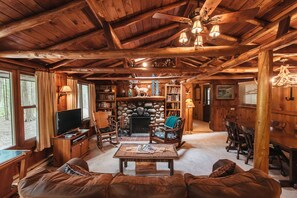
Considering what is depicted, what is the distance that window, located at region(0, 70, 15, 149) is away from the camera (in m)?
2.99

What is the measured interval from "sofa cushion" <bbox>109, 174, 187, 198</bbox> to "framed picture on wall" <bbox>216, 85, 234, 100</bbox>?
260 inches

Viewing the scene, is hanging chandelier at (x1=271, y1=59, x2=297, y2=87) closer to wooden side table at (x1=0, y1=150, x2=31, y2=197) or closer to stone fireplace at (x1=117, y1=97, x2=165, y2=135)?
stone fireplace at (x1=117, y1=97, x2=165, y2=135)

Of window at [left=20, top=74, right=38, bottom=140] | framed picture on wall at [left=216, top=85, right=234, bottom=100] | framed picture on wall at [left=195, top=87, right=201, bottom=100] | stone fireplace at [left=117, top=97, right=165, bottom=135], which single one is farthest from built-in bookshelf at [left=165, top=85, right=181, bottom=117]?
window at [left=20, top=74, right=38, bottom=140]

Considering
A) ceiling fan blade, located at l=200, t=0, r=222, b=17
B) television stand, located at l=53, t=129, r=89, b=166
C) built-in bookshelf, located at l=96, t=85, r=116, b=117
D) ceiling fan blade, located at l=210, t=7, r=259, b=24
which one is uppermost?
ceiling fan blade, located at l=200, t=0, r=222, b=17

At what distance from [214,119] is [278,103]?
2.45m

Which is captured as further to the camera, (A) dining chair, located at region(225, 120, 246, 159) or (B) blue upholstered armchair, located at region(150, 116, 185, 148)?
(B) blue upholstered armchair, located at region(150, 116, 185, 148)

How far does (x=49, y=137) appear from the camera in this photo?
3889 mm

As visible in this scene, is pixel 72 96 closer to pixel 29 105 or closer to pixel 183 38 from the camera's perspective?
pixel 29 105

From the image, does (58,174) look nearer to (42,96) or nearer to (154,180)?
(154,180)

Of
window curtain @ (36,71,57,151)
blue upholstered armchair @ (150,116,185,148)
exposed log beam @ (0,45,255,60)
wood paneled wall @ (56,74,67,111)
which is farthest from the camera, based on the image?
blue upholstered armchair @ (150,116,185,148)

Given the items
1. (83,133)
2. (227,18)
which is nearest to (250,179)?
(227,18)

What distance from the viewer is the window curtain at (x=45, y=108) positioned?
3.65 metres

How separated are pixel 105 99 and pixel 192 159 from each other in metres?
4.56

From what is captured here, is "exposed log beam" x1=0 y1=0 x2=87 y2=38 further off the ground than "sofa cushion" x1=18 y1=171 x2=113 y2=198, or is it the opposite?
"exposed log beam" x1=0 y1=0 x2=87 y2=38
